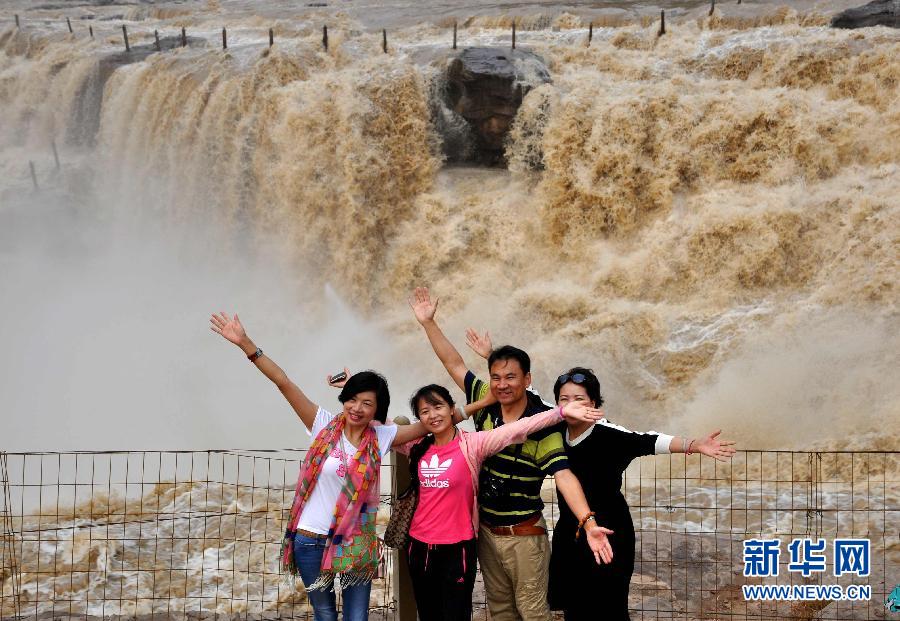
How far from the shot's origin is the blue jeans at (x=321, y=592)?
2932 mm

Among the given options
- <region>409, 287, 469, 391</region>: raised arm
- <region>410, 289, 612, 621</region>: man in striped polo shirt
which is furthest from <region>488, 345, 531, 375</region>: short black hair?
<region>409, 287, 469, 391</region>: raised arm

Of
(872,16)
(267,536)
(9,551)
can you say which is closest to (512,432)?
(9,551)

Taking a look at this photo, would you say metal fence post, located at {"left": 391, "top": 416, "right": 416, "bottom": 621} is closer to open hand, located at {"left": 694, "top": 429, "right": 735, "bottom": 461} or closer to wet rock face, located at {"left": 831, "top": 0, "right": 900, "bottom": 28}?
open hand, located at {"left": 694, "top": 429, "right": 735, "bottom": 461}

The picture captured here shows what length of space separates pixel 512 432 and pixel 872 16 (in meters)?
11.0

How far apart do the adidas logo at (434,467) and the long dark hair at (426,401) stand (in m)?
0.03

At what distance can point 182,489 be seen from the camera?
7.75m

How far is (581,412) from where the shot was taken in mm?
2750

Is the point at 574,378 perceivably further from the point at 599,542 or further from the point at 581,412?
the point at 599,542

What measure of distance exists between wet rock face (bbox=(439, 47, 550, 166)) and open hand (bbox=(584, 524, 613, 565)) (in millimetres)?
10258

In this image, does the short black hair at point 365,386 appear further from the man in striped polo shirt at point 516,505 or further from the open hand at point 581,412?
the open hand at point 581,412

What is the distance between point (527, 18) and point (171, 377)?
27.5ft

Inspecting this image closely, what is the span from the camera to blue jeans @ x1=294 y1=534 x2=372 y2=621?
9.62 ft

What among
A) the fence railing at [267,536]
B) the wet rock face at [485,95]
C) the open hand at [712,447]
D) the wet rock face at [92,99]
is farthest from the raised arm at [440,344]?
the wet rock face at [92,99]

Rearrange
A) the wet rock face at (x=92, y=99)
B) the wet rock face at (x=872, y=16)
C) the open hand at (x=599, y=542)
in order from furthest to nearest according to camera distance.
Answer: the wet rock face at (x=92, y=99) → the wet rock face at (x=872, y=16) → the open hand at (x=599, y=542)
